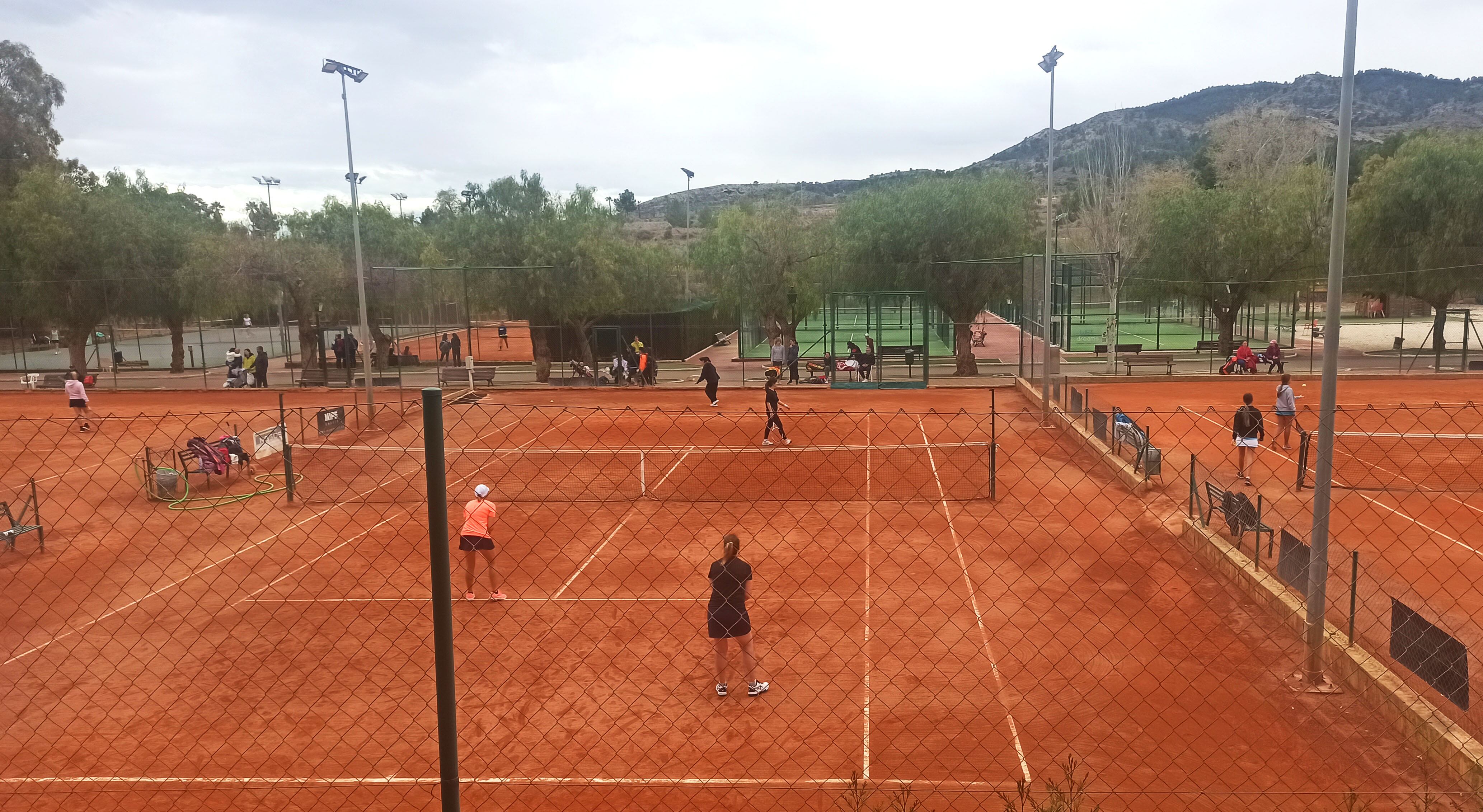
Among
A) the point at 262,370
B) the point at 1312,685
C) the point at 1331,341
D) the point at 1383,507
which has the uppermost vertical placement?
the point at 1331,341

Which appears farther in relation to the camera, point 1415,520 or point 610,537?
point 610,537

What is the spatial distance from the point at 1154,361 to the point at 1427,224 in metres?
11.3

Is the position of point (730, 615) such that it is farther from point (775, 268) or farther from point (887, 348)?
point (775, 268)

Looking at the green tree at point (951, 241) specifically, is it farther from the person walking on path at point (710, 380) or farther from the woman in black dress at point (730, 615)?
the woman in black dress at point (730, 615)

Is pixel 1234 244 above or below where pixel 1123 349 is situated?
above

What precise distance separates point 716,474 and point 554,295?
64.1ft

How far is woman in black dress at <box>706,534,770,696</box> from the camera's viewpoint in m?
8.43

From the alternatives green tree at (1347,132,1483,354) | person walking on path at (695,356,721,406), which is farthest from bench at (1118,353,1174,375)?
person walking on path at (695,356,721,406)

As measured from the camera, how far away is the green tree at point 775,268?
38750mm

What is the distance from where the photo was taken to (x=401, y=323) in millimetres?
46688

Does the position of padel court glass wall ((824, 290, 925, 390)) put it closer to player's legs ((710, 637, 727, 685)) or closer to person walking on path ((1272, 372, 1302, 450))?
person walking on path ((1272, 372, 1302, 450))

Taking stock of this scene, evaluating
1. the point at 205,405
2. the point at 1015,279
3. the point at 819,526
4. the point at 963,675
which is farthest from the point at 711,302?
the point at 963,675

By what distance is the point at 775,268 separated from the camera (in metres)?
38.8

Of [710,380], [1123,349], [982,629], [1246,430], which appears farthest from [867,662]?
[1123,349]
